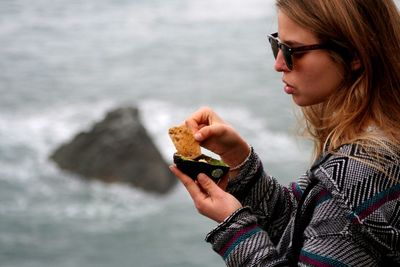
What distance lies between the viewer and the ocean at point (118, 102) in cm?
1881

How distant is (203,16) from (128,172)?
19964 millimetres

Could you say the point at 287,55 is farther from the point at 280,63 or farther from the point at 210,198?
the point at 210,198

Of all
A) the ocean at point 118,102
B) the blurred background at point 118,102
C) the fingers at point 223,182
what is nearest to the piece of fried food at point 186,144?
the fingers at point 223,182

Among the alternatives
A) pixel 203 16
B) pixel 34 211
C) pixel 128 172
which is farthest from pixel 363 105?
pixel 203 16

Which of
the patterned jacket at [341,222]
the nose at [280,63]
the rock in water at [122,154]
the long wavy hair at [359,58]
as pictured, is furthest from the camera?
the rock in water at [122,154]

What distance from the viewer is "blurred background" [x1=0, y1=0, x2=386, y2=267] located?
18.8m

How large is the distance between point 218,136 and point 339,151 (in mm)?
559

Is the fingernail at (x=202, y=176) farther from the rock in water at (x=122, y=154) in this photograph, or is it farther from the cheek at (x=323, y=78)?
the rock in water at (x=122, y=154)

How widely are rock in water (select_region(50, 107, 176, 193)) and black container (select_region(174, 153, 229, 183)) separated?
51.5 ft

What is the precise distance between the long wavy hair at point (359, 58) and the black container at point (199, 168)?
0.34 m

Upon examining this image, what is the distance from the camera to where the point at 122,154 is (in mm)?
18438

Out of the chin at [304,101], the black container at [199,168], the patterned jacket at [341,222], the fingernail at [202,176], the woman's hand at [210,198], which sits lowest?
the patterned jacket at [341,222]

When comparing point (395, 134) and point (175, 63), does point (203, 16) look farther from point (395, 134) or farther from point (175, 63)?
point (395, 134)

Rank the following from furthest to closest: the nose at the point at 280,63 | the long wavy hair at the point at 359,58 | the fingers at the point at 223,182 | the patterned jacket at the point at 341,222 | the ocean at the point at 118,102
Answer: the ocean at the point at 118,102 → the fingers at the point at 223,182 → the nose at the point at 280,63 → the long wavy hair at the point at 359,58 → the patterned jacket at the point at 341,222
